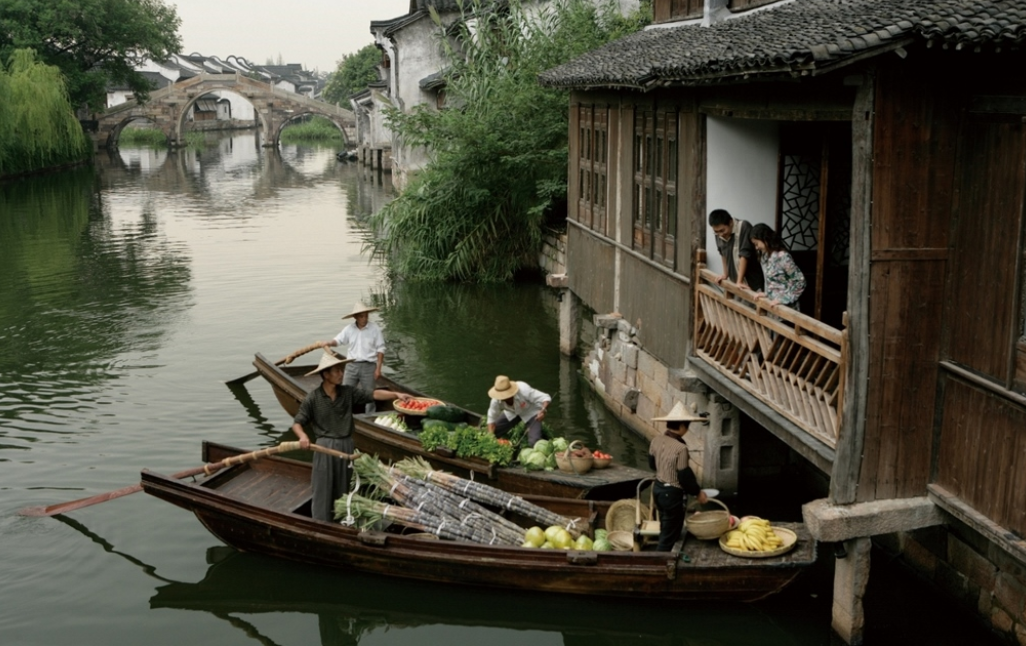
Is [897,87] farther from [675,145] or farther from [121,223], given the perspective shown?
[121,223]

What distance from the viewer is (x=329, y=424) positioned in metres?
9.90

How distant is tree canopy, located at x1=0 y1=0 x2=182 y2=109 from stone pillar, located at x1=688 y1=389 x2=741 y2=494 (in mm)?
54552

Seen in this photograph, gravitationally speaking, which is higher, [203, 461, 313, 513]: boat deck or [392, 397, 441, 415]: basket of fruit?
[392, 397, 441, 415]: basket of fruit

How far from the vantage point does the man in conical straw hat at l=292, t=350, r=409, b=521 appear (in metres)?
9.69

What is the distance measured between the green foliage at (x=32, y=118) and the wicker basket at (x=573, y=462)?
42.0 metres

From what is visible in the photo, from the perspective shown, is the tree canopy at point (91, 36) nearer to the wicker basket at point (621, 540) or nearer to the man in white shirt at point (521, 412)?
the man in white shirt at point (521, 412)

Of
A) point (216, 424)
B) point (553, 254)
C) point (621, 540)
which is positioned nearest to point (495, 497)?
point (621, 540)

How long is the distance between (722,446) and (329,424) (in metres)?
4.11

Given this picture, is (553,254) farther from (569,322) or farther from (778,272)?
(778,272)

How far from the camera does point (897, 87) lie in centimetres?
719

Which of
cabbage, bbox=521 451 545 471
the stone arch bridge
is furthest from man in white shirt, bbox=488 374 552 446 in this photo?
the stone arch bridge

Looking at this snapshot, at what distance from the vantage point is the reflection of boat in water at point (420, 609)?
9180 millimetres

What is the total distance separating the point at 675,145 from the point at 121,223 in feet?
90.9

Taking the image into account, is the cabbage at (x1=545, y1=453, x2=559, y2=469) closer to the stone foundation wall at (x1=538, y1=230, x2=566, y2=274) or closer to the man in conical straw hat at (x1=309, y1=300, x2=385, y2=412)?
the man in conical straw hat at (x1=309, y1=300, x2=385, y2=412)
